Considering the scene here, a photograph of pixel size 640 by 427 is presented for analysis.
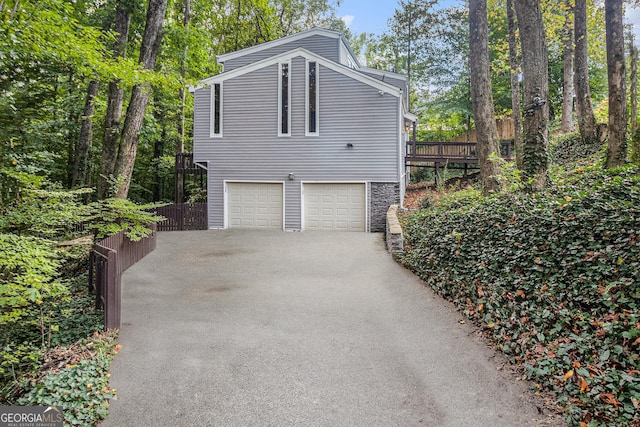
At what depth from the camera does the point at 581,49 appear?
38.5ft

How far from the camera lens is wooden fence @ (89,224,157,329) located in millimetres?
4930

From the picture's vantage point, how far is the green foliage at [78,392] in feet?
10.7

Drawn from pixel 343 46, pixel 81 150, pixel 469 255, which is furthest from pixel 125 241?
pixel 343 46

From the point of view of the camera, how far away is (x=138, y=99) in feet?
27.1

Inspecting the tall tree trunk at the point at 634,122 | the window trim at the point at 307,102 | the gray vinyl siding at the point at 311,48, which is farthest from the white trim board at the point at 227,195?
the tall tree trunk at the point at 634,122

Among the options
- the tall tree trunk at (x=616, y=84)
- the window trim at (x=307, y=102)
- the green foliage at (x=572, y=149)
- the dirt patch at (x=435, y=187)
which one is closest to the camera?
the tall tree trunk at (x=616, y=84)

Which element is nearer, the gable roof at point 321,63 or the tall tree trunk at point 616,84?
the tall tree trunk at point 616,84

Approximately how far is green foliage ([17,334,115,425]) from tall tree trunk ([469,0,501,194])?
823 centimetres

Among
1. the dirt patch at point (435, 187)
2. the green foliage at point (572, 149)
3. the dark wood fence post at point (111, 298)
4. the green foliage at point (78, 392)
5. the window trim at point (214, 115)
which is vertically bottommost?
the green foliage at point (78, 392)

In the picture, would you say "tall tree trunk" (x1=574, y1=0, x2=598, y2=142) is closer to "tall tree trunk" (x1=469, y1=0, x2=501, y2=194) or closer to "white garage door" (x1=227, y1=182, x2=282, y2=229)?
"tall tree trunk" (x1=469, y1=0, x2=501, y2=194)

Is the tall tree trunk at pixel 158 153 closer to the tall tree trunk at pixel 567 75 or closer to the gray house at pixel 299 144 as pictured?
the gray house at pixel 299 144

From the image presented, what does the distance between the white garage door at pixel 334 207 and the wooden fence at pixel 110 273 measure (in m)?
6.26
